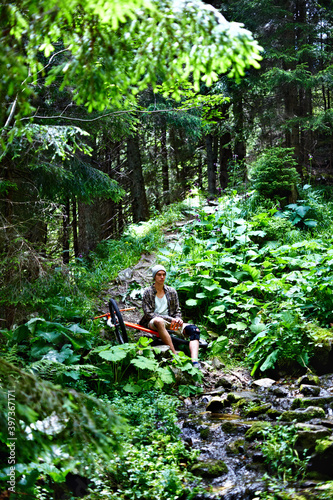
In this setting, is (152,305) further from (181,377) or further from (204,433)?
(204,433)

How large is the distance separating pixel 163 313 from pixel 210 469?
339cm

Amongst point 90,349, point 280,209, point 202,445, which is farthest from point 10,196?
point 280,209

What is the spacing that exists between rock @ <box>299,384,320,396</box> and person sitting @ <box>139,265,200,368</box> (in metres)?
1.75

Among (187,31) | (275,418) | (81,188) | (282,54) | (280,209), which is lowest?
(275,418)

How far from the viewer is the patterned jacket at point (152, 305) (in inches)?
Result: 261

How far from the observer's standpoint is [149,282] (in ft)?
28.6

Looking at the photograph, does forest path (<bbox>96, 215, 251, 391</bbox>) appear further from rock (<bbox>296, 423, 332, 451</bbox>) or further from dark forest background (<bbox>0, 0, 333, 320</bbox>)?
rock (<bbox>296, 423, 332, 451</bbox>)

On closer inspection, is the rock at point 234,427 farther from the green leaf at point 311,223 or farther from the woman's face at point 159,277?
the green leaf at point 311,223

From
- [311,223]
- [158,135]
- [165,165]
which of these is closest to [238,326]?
[311,223]

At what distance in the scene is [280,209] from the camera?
424 inches

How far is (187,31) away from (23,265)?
4.44m

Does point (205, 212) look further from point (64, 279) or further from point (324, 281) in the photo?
point (64, 279)

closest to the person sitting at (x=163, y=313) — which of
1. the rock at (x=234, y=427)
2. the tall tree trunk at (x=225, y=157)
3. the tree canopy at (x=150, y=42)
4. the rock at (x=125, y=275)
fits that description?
the rock at (x=234, y=427)

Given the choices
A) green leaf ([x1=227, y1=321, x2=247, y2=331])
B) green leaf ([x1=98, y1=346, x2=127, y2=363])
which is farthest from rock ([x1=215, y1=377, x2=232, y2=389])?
green leaf ([x1=98, y1=346, x2=127, y2=363])
